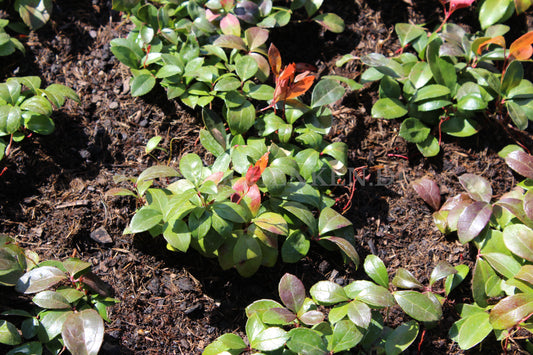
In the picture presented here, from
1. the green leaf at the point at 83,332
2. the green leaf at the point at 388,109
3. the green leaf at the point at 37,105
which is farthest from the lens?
the green leaf at the point at 388,109

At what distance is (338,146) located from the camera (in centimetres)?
200

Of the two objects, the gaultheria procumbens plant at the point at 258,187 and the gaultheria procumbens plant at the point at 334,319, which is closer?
the gaultheria procumbens plant at the point at 334,319

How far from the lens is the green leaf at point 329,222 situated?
1803mm

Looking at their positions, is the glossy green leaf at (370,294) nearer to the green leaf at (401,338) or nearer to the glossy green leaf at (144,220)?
the green leaf at (401,338)

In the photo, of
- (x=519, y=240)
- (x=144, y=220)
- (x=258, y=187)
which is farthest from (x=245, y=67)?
(x=519, y=240)

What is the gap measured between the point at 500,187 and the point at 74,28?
7.68 ft

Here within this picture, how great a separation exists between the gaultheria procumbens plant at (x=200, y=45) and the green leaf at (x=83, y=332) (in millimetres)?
1001

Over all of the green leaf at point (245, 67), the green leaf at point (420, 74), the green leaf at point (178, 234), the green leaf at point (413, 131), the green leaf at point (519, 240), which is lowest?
the green leaf at point (519, 240)

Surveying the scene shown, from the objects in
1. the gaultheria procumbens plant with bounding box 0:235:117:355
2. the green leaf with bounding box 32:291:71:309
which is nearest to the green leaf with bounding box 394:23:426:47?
the gaultheria procumbens plant with bounding box 0:235:117:355

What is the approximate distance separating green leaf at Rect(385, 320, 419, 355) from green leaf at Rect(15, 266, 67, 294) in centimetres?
124

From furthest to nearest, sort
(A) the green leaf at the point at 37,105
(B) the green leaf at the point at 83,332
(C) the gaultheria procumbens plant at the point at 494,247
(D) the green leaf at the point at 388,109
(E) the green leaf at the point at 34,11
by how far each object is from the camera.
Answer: (E) the green leaf at the point at 34,11
(D) the green leaf at the point at 388,109
(A) the green leaf at the point at 37,105
(C) the gaultheria procumbens plant at the point at 494,247
(B) the green leaf at the point at 83,332

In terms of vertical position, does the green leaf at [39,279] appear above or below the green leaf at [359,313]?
above

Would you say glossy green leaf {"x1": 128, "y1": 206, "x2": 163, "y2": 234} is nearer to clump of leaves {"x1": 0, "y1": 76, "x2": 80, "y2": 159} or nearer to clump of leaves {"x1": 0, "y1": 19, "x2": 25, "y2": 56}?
clump of leaves {"x1": 0, "y1": 76, "x2": 80, "y2": 159}

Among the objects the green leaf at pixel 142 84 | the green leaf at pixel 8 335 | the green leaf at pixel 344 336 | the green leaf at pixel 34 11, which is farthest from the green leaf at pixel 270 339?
the green leaf at pixel 34 11
